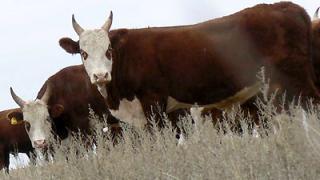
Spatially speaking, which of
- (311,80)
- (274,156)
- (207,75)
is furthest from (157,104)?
(274,156)

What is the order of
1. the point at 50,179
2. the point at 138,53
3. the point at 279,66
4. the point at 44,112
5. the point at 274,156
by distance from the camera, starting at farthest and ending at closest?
the point at 44,112 < the point at 138,53 < the point at 279,66 < the point at 50,179 < the point at 274,156

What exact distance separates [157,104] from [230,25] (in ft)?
4.33

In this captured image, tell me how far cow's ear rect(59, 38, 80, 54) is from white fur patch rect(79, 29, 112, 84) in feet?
1.03

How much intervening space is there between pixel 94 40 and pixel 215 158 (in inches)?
159

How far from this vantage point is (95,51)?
28.8ft

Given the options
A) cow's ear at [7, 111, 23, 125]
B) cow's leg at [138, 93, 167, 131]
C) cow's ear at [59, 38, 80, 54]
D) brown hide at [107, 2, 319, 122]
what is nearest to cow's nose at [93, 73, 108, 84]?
brown hide at [107, 2, 319, 122]

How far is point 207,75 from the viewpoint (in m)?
8.25

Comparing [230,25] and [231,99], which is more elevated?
[230,25]

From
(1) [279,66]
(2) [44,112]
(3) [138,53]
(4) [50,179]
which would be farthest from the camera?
(2) [44,112]

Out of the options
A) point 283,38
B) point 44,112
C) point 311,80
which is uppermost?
point 283,38

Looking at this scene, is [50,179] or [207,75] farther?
[207,75]

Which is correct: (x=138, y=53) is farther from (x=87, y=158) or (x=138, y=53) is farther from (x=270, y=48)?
(x=87, y=158)

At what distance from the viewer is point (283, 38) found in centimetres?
802

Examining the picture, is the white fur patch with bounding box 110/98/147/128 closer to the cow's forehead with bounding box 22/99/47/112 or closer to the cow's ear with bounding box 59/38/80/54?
the cow's ear with bounding box 59/38/80/54
